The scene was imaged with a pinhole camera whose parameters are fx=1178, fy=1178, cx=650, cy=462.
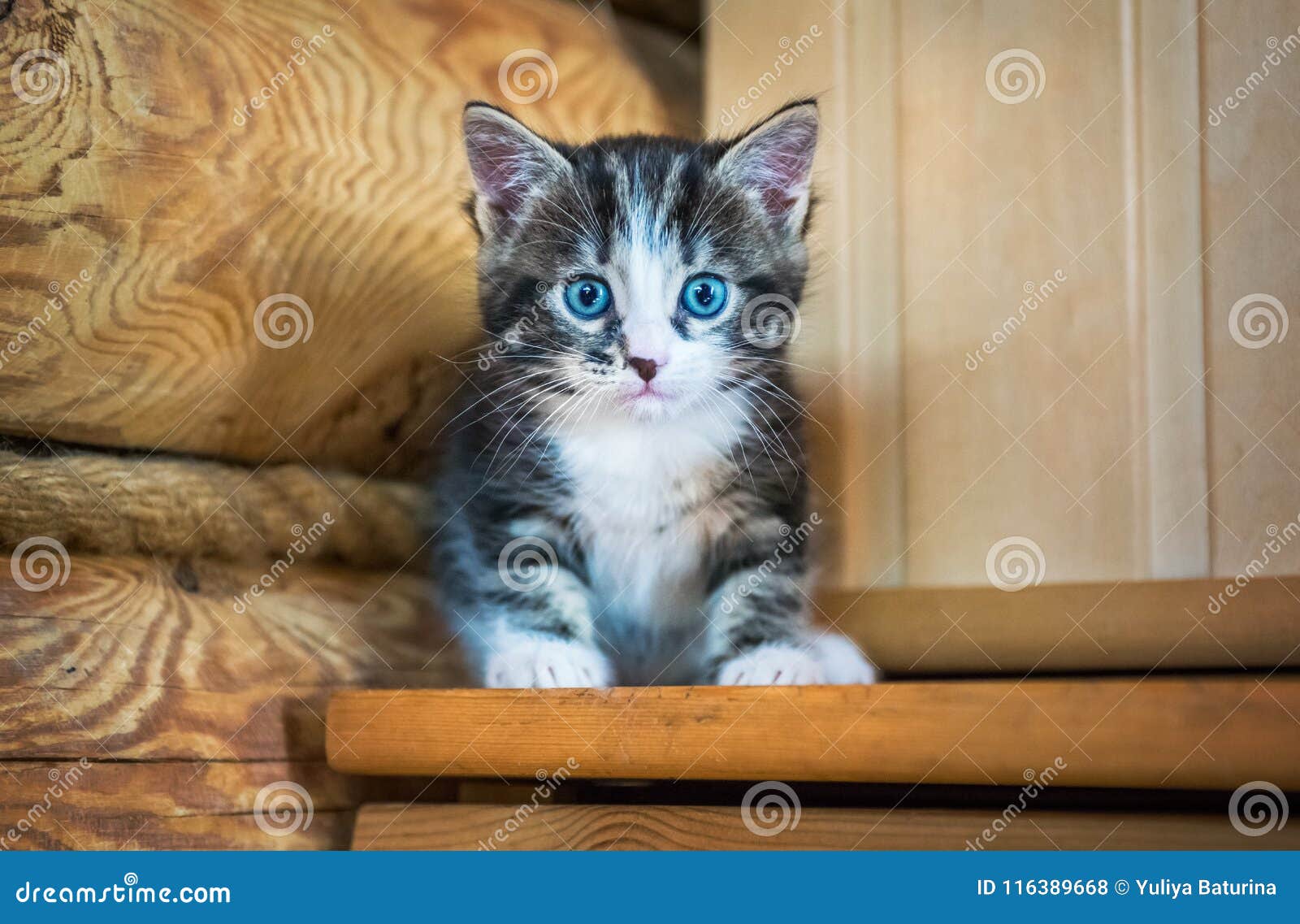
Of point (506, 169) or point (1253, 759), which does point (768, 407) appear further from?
point (1253, 759)

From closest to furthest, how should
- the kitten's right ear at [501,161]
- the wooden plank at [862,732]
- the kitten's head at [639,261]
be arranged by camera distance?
the wooden plank at [862,732], the kitten's head at [639,261], the kitten's right ear at [501,161]

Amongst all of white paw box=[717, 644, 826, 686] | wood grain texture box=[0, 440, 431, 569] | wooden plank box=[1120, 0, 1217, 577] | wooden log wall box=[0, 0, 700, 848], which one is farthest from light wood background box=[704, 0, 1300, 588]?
wood grain texture box=[0, 440, 431, 569]

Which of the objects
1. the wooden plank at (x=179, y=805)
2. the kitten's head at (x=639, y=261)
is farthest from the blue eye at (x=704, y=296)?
the wooden plank at (x=179, y=805)

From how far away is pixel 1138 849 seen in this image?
1028mm

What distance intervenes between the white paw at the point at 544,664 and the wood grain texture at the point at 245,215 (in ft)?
1.61

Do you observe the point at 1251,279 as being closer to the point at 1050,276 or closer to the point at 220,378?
the point at 1050,276

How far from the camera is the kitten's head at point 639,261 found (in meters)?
1.44

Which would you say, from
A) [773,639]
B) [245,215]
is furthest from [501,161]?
[773,639]

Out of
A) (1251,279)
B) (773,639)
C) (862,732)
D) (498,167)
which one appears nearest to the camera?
(862,732)

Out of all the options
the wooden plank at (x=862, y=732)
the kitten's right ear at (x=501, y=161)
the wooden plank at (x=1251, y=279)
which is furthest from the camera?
the kitten's right ear at (x=501, y=161)

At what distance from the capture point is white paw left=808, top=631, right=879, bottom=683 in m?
1.41

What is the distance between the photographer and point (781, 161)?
5.19 ft

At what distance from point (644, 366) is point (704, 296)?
0.52 ft

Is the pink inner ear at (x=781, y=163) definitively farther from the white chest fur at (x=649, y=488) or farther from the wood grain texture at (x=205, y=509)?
the wood grain texture at (x=205, y=509)
